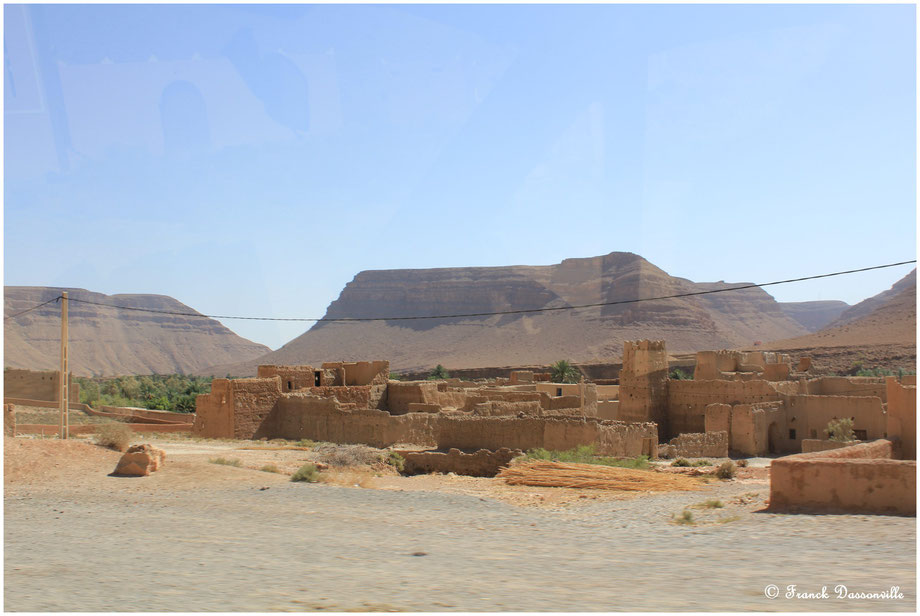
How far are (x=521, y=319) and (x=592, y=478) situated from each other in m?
120

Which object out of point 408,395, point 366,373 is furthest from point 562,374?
point 408,395

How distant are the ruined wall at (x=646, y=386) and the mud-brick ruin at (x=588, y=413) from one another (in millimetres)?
40

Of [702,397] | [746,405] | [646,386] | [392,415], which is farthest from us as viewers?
[646,386]

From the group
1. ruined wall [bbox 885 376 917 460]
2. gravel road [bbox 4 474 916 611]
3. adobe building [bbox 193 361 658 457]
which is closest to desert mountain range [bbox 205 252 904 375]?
adobe building [bbox 193 361 658 457]

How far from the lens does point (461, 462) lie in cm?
1933

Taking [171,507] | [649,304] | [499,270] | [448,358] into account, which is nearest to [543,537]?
[171,507]

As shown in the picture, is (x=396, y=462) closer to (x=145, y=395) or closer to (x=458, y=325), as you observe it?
(x=145, y=395)

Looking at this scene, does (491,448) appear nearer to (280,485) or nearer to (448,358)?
(280,485)

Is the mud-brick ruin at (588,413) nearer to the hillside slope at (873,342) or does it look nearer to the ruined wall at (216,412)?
the ruined wall at (216,412)

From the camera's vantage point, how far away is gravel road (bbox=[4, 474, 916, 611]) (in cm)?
677

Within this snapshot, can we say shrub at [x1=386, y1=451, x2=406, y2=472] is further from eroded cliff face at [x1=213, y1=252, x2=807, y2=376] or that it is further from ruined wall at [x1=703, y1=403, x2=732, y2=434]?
eroded cliff face at [x1=213, y1=252, x2=807, y2=376]

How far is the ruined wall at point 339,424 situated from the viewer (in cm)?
2414

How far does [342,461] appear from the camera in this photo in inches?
751

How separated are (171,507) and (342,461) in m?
6.47
